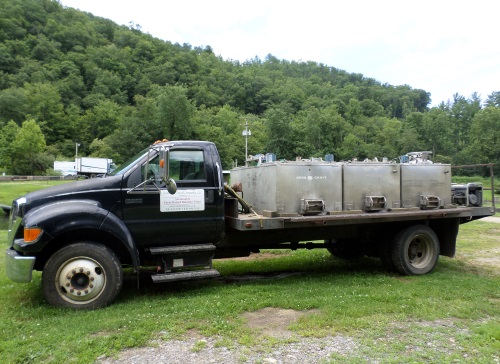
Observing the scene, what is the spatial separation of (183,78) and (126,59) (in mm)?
20260

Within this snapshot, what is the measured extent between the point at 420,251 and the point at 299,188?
301 centimetres

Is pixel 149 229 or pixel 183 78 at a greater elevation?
pixel 183 78

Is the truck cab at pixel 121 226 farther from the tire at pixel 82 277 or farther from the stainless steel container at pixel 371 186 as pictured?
the stainless steel container at pixel 371 186

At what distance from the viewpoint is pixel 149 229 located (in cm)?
560

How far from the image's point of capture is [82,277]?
521cm

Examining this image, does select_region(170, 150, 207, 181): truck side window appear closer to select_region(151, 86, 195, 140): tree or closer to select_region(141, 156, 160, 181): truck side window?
select_region(141, 156, 160, 181): truck side window

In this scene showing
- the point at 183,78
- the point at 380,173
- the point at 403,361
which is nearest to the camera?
the point at 403,361

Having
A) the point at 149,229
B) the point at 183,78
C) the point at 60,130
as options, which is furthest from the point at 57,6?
the point at 149,229

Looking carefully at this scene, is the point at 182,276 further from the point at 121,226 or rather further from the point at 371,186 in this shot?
the point at 371,186

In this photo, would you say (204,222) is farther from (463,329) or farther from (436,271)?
(436,271)

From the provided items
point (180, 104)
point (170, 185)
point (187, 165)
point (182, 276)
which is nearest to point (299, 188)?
point (187, 165)

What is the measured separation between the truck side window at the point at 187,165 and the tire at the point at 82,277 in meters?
1.50

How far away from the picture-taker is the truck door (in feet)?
18.3

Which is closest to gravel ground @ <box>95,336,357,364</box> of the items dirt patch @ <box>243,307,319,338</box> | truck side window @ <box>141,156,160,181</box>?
dirt patch @ <box>243,307,319,338</box>
